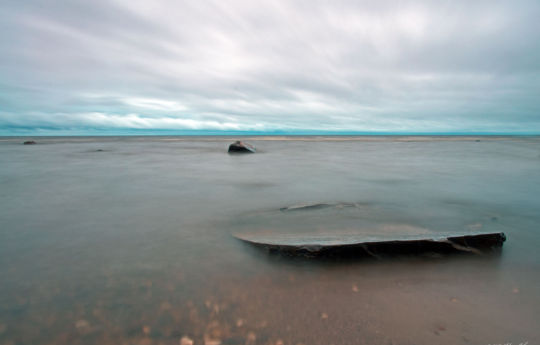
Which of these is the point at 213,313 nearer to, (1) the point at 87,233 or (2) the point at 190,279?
(2) the point at 190,279

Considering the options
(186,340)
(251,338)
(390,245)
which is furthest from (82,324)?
(390,245)

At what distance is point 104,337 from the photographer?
6.68 ft

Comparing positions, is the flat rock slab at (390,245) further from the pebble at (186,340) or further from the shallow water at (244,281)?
the pebble at (186,340)

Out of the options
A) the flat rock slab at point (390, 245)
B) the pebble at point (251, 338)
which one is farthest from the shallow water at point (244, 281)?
the flat rock slab at point (390, 245)

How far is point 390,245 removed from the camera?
10.4 feet

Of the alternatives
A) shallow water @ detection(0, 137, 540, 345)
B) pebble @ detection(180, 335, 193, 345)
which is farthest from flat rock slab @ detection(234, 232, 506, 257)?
pebble @ detection(180, 335, 193, 345)

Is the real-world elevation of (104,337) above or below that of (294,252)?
below

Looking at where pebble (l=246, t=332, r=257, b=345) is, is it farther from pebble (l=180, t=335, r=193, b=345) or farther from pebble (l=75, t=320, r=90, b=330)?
pebble (l=75, t=320, r=90, b=330)

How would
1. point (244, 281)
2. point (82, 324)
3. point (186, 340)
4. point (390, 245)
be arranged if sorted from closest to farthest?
point (186, 340)
point (82, 324)
point (244, 281)
point (390, 245)

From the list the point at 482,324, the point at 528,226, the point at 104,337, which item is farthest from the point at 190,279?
the point at 528,226

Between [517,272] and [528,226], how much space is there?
2.08 meters

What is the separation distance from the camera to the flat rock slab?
10.2 feet

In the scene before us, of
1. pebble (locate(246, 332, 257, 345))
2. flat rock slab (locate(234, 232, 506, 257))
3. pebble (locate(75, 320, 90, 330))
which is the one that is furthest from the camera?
flat rock slab (locate(234, 232, 506, 257))

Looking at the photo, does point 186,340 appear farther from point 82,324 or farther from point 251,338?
point 82,324
